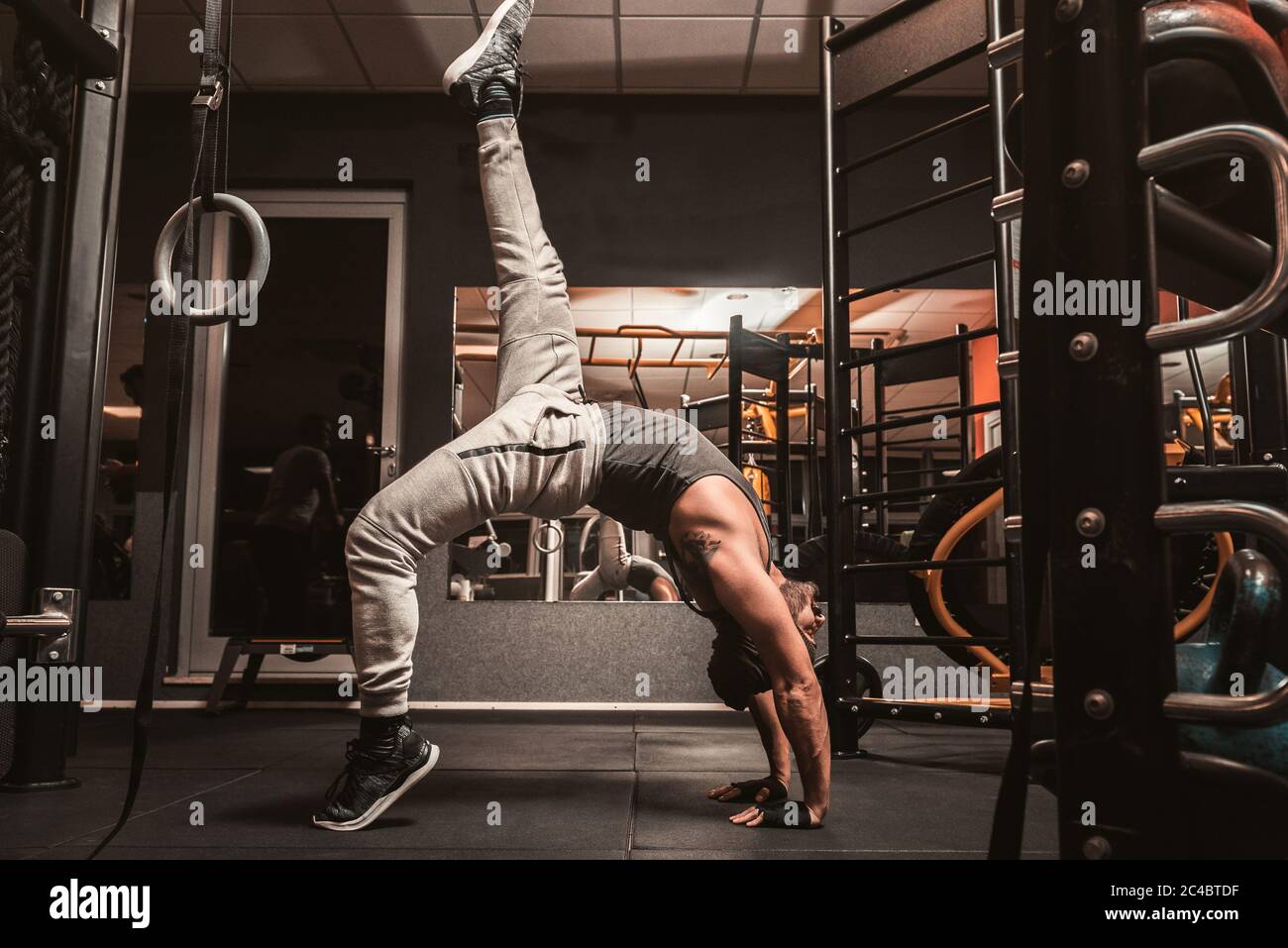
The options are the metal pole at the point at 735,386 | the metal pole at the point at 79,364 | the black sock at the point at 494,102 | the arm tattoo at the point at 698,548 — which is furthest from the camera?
the metal pole at the point at 735,386

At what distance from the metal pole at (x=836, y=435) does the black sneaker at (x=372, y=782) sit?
1401 mm

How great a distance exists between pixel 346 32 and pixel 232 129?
Result: 97 cm

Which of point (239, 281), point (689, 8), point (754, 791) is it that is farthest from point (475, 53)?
point (689, 8)

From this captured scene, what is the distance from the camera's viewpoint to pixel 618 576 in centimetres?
453

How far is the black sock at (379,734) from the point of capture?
180 centimetres

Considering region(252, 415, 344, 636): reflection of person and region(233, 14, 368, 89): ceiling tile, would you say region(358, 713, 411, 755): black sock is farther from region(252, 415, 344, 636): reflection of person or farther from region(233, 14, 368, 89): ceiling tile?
region(233, 14, 368, 89): ceiling tile

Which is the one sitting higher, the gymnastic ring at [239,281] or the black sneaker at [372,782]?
the gymnastic ring at [239,281]

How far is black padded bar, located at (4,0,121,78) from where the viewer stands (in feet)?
6.51

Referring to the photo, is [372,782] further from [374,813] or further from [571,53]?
[571,53]

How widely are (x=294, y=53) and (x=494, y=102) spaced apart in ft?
10.6
